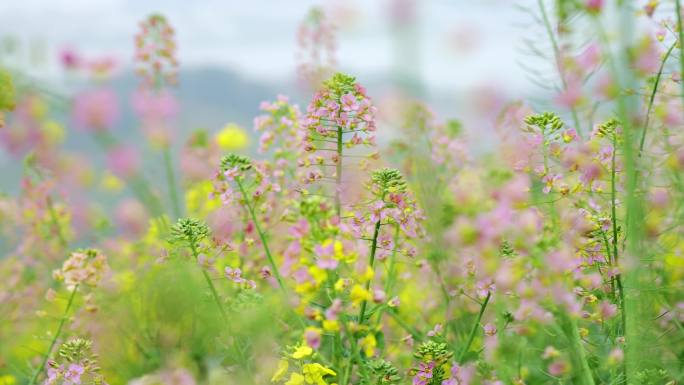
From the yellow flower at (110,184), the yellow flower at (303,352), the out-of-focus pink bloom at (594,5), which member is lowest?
the yellow flower at (303,352)

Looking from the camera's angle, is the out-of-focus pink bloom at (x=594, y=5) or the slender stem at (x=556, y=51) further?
the slender stem at (x=556, y=51)

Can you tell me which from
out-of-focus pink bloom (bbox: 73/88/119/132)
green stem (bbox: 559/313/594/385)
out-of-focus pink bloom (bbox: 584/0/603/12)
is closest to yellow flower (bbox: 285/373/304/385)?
green stem (bbox: 559/313/594/385)

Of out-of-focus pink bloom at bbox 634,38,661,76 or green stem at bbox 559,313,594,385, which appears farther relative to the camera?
out-of-focus pink bloom at bbox 634,38,661,76

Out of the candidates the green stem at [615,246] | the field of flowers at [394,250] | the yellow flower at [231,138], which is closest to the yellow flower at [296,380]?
the field of flowers at [394,250]

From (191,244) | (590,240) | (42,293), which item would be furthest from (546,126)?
(42,293)

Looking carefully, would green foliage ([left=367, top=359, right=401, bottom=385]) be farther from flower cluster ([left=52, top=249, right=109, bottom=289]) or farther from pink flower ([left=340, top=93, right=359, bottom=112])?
flower cluster ([left=52, top=249, right=109, bottom=289])

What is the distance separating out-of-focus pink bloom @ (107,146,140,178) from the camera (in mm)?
2240

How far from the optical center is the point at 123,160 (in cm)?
225

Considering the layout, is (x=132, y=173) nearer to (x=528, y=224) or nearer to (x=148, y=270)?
(x=148, y=270)

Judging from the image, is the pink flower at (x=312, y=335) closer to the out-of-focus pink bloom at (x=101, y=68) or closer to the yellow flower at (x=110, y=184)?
the out-of-focus pink bloom at (x=101, y=68)

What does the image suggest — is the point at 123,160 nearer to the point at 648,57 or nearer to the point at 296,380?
the point at 296,380

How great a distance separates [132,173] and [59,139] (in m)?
2.20

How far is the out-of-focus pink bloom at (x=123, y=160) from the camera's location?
7.35 ft

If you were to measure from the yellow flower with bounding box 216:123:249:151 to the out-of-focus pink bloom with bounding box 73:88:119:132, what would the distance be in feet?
4.74
